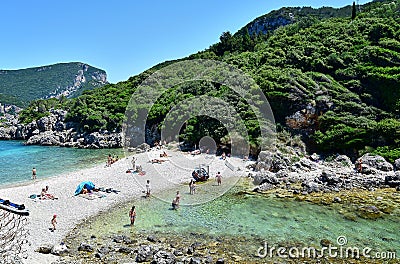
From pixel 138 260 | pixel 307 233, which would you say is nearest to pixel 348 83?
pixel 307 233

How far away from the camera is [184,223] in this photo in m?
18.2

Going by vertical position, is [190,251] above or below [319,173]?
below

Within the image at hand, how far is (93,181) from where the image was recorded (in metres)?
26.6

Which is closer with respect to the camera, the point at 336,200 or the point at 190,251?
the point at 190,251

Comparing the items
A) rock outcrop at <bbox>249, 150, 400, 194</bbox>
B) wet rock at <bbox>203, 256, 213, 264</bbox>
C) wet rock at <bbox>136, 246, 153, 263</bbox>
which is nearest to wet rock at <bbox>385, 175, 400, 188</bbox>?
rock outcrop at <bbox>249, 150, 400, 194</bbox>

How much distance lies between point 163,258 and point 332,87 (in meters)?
32.0

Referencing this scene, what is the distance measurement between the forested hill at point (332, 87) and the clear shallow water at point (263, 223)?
14138 mm

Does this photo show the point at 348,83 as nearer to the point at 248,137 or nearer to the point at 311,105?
the point at 311,105

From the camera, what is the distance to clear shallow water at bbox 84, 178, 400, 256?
16.1 meters

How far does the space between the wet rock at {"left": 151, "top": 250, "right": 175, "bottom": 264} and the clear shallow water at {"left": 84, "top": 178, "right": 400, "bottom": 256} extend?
2.89m

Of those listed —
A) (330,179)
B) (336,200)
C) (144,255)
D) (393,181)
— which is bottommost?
(144,255)

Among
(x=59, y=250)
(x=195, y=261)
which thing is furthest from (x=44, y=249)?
(x=195, y=261)

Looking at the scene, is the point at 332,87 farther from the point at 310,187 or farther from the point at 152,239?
the point at 152,239

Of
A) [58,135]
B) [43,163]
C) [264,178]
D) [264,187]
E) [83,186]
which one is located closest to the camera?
[83,186]
